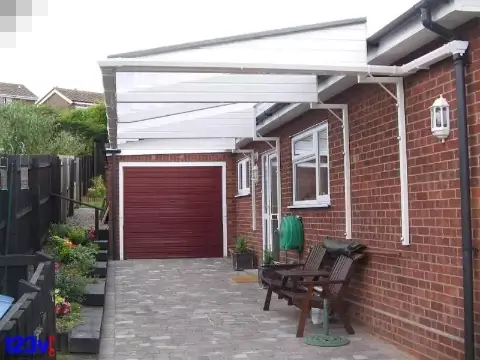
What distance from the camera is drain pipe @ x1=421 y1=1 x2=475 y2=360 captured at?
448 cm

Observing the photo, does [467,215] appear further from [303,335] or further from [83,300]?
[83,300]

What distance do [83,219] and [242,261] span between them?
4359 mm

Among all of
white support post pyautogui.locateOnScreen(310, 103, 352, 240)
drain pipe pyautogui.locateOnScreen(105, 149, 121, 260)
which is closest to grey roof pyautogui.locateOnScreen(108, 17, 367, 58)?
white support post pyautogui.locateOnScreen(310, 103, 352, 240)

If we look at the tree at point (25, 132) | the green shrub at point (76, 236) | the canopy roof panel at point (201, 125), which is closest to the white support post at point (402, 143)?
the canopy roof panel at point (201, 125)

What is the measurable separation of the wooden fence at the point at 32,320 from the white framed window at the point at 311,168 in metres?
4.22

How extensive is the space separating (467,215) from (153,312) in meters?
4.68

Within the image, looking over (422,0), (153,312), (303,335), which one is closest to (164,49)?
(422,0)

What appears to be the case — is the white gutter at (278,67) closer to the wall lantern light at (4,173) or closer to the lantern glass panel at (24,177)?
the wall lantern light at (4,173)

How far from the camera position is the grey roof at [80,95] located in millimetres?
45312

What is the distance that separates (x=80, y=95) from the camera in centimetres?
4666

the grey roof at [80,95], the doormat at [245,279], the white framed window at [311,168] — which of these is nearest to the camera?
the white framed window at [311,168]

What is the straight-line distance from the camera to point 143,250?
14.8 meters

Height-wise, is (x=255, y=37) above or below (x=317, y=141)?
above

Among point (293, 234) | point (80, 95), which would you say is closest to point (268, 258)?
point (293, 234)
